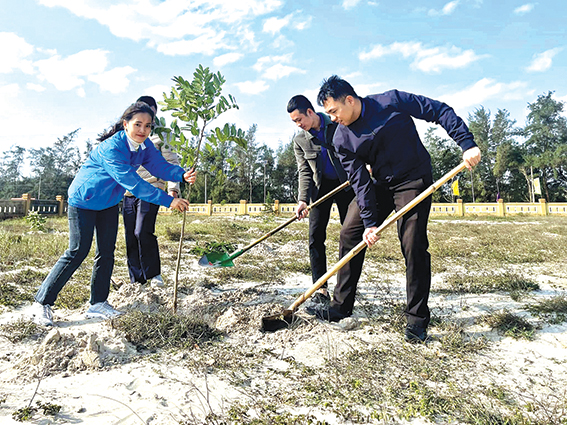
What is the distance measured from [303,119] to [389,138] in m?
1.00

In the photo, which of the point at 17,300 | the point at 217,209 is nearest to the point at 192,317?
the point at 17,300

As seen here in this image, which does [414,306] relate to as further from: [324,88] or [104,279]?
[104,279]

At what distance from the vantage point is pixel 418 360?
2295 mm

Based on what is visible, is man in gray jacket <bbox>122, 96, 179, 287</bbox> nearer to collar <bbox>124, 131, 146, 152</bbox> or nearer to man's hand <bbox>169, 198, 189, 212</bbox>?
collar <bbox>124, 131, 146, 152</bbox>

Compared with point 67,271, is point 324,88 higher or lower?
higher

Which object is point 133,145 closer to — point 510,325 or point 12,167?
point 510,325

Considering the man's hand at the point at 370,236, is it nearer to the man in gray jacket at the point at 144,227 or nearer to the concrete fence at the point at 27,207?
the man in gray jacket at the point at 144,227

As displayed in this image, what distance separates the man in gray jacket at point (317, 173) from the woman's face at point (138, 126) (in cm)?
128

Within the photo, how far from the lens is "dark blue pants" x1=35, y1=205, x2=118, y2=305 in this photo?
295cm

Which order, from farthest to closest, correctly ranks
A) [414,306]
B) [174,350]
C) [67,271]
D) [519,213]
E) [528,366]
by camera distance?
[519,213] → [67,271] → [414,306] → [174,350] → [528,366]

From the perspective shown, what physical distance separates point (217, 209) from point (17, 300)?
88.9ft

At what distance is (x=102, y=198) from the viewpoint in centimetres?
301

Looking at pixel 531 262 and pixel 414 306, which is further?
pixel 531 262

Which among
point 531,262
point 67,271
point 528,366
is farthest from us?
point 531,262
